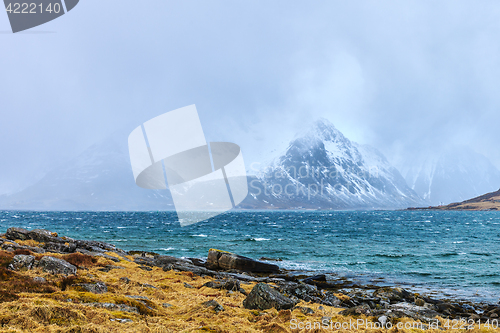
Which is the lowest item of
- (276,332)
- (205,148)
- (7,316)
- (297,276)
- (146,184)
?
(297,276)

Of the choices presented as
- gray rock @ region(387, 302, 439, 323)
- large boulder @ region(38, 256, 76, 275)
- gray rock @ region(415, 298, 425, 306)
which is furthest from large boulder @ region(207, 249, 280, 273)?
large boulder @ region(38, 256, 76, 275)

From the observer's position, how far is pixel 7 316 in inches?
245

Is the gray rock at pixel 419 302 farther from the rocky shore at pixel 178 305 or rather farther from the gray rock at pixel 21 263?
the gray rock at pixel 21 263

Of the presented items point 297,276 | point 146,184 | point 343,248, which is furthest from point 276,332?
point 343,248

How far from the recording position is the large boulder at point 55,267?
39.4 ft

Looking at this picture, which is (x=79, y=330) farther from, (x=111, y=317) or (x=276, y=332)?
(x=276, y=332)

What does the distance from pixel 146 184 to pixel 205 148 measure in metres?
6.94

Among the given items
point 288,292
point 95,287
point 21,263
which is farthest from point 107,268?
point 288,292

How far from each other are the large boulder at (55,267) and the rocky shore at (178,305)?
0.04m

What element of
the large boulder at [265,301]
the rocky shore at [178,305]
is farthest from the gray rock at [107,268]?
the large boulder at [265,301]

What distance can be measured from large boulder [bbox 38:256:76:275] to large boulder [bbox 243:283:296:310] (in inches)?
309

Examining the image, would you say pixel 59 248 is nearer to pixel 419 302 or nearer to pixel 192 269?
pixel 192 269

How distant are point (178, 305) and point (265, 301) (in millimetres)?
3254

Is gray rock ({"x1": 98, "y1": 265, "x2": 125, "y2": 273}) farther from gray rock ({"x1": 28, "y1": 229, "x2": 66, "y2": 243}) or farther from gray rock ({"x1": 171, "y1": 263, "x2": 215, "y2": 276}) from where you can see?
gray rock ({"x1": 28, "y1": 229, "x2": 66, "y2": 243})
